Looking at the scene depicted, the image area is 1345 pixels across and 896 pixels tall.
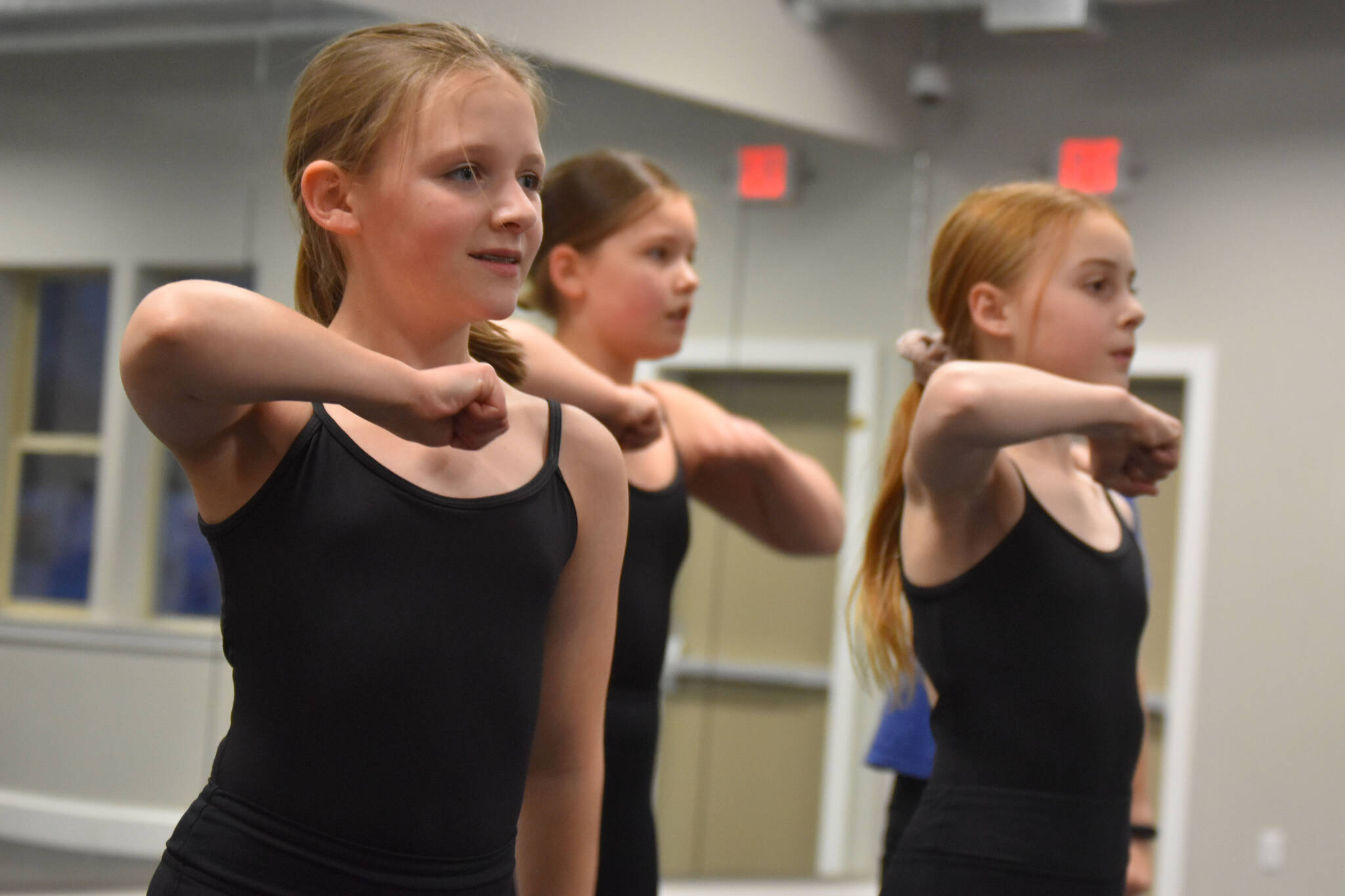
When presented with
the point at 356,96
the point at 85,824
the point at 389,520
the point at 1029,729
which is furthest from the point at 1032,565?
the point at 85,824

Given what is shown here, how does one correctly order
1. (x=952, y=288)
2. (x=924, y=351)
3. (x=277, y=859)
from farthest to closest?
(x=952, y=288)
(x=924, y=351)
(x=277, y=859)

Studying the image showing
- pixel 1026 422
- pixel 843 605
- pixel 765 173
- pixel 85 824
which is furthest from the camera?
pixel 843 605

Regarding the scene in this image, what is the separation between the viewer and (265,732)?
3.07ft

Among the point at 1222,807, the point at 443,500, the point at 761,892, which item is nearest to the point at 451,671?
the point at 443,500

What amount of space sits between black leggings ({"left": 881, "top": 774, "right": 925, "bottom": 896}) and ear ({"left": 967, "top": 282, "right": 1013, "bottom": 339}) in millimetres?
631

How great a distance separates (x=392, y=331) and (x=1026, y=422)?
54 centimetres

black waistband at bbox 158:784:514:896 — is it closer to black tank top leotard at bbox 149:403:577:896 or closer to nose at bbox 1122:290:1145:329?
black tank top leotard at bbox 149:403:577:896

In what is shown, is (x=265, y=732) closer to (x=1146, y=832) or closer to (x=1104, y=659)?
(x=1104, y=659)

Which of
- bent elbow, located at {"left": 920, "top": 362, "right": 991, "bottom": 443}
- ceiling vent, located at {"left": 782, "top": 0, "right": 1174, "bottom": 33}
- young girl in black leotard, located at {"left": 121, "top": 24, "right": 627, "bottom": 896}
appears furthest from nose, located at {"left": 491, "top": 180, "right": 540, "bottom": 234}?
ceiling vent, located at {"left": 782, "top": 0, "right": 1174, "bottom": 33}

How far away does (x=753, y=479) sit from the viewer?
188cm

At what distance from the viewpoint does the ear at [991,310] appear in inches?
56.7

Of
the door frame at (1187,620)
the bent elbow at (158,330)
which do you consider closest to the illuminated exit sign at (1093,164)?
the door frame at (1187,620)

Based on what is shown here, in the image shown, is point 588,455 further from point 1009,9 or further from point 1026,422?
point 1009,9

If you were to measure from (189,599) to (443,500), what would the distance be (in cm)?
215
